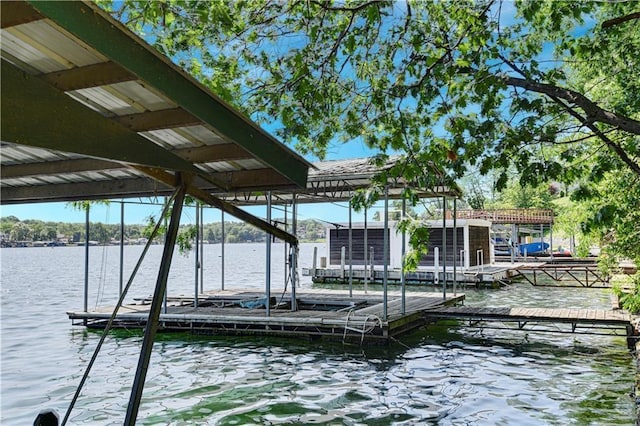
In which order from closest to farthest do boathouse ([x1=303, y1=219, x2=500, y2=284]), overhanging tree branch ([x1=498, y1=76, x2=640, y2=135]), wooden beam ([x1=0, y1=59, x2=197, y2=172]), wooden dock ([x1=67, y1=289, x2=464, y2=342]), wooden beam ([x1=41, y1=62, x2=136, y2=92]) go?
wooden beam ([x1=0, y1=59, x2=197, y2=172])
wooden beam ([x1=41, y1=62, x2=136, y2=92])
overhanging tree branch ([x1=498, y1=76, x2=640, y2=135])
wooden dock ([x1=67, y1=289, x2=464, y2=342])
boathouse ([x1=303, y1=219, x2=500, y2=284])

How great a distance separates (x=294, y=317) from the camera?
33.4ft

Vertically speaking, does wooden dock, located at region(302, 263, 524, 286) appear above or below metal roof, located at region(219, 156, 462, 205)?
below

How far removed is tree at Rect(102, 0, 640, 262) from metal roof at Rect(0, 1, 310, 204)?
1.90 metres

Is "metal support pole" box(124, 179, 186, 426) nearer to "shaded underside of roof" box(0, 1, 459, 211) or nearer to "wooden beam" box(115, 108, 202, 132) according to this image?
"shaded underside of roof" box(0, 1, 459, 211)

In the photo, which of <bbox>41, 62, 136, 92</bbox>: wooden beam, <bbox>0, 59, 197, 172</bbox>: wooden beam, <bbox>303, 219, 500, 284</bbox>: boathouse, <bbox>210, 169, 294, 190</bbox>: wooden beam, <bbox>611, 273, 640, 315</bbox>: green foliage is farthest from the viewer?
<bbox>303, 219, 500, 284</bbox>: boathouse

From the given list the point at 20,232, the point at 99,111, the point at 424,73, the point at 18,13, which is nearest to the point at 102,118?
the point at 18,13

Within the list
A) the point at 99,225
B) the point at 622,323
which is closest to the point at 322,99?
the point at 622,323

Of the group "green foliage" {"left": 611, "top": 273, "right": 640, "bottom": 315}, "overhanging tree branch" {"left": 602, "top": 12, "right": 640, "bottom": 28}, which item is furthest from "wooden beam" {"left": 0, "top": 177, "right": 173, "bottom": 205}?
"green foliage" {"left": 611, "top": 273, "right": 640, "bottom": 315}

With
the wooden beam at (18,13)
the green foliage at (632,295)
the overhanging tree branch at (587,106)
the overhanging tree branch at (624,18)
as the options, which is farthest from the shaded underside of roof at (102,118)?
the green foliage at (632,295)

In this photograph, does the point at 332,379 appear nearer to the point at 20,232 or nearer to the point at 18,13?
the point at 18,13

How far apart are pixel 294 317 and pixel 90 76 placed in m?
8.37

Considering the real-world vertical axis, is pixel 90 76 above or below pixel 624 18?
below

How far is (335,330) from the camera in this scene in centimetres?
973

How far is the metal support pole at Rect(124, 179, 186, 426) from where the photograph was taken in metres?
2.63
